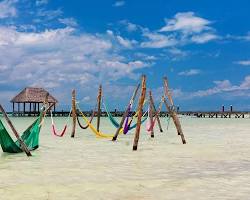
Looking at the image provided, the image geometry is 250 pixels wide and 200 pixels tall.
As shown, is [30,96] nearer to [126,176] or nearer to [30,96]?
[30,96]


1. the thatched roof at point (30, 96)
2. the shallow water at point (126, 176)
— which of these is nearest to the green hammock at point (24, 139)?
the shallow water at point (126, 176)

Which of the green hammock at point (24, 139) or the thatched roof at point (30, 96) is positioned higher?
the thatched roof at point (30, 96)

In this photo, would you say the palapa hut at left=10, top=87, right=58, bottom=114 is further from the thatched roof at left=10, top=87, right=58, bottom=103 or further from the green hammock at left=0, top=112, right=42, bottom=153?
the green hammock at left=0, top=112, right=42, bottom=153

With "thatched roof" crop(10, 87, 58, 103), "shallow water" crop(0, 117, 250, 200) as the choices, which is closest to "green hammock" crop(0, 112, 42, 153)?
"shallow water" crop(0, 117, 250, 200)

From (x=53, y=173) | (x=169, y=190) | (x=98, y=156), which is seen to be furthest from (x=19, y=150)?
(x=169, y=190)

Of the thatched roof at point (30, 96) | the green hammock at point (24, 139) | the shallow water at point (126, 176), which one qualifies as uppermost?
the thatched roof at point (30, 96)

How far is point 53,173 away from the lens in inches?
266

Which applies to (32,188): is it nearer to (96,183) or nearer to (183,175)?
(96,183)

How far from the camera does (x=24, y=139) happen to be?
10.0 m

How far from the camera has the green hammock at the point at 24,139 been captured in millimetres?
8930

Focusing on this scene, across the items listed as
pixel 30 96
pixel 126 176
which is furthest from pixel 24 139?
pixel 30 96

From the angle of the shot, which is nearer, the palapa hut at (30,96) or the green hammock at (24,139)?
the green hammock at (24,139)

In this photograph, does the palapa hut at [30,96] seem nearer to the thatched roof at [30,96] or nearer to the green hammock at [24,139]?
the thatched roof at [30,96]

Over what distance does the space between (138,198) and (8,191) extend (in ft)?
5.62
